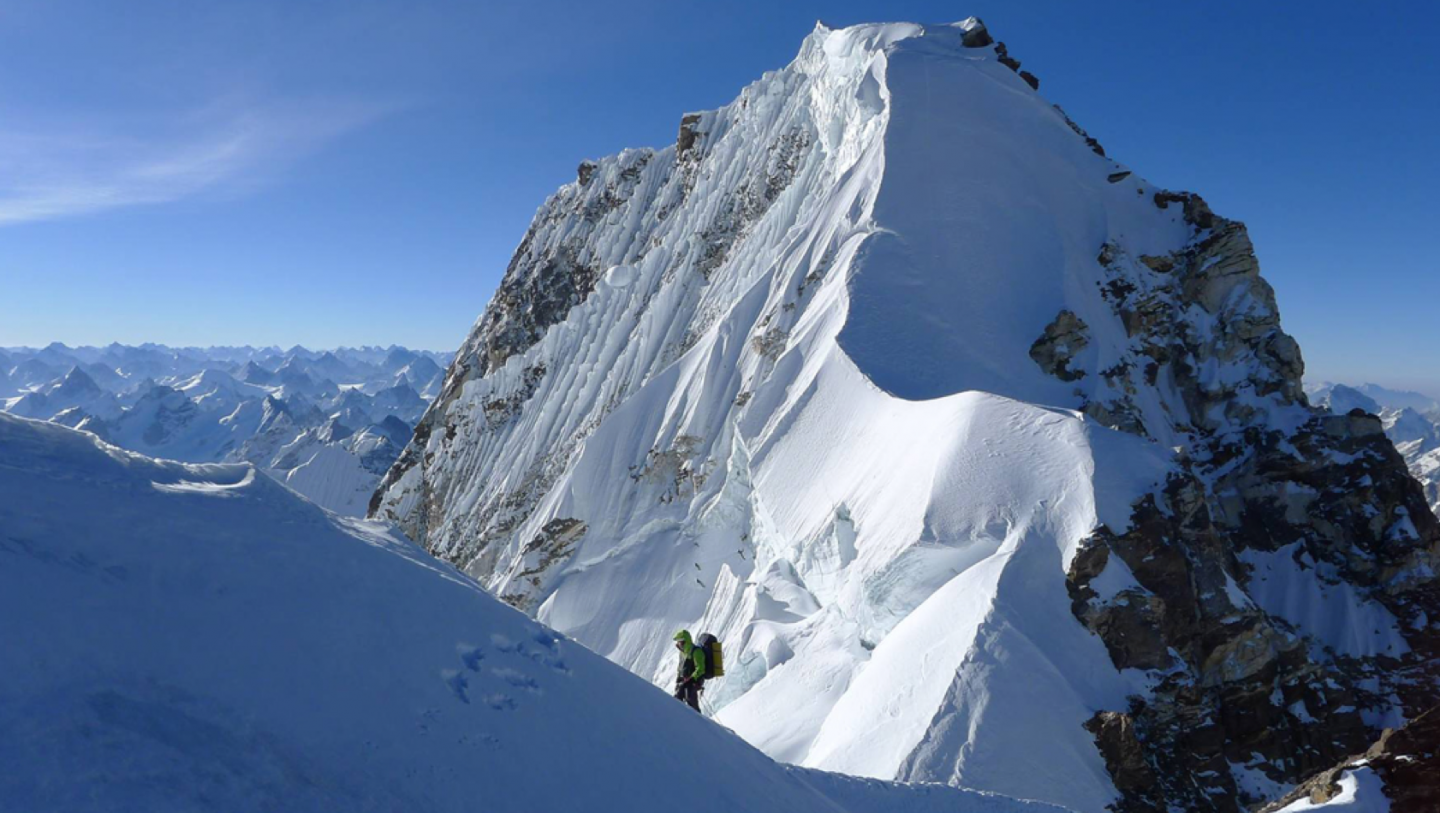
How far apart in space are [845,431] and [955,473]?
6.26 metres

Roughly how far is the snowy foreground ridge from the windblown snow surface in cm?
10

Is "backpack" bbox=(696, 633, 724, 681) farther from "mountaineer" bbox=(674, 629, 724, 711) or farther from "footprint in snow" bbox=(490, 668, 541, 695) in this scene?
"footprint in snow" bbox=(490, 668, 541, 695)

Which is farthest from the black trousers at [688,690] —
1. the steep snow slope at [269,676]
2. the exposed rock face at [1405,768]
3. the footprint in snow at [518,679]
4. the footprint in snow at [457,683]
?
the exposed rock face at [1405,768]

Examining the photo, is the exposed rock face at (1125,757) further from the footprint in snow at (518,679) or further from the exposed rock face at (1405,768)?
the footprint in snow at (518,679)

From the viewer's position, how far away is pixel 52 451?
596 centimetres

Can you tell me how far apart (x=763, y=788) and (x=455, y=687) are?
2762 millimetres

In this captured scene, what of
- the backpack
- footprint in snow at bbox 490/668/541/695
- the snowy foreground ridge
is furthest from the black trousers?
footprint in snow at bbox 490/668/541/695

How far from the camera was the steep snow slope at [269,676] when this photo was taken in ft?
14.1

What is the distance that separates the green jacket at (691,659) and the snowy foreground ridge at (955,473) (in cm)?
295

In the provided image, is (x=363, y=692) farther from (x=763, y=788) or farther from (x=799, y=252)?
(x=799, y=252)

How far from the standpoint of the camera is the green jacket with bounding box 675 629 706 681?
38.1 feet

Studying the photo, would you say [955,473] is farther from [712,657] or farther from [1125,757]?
[712,657]

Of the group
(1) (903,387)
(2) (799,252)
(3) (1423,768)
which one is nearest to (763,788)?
(3) (1423,768)

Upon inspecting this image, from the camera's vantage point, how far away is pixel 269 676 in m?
5.05
